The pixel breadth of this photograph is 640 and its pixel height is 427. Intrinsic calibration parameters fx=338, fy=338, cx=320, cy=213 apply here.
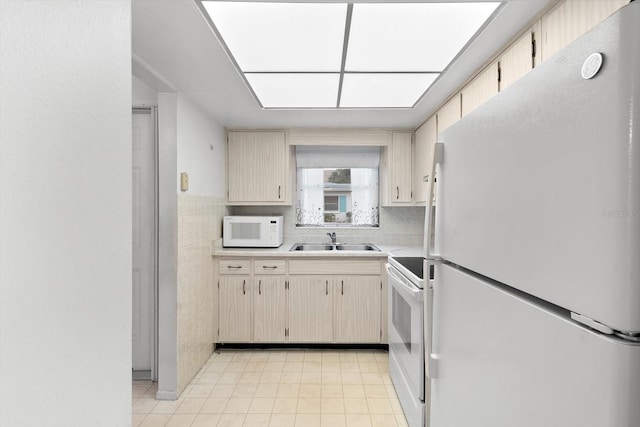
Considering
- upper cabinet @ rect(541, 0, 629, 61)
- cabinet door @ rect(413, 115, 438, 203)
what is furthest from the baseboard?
upper cabinet @ rect(541, 0, 629, 61)

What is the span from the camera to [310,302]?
10.1 feet

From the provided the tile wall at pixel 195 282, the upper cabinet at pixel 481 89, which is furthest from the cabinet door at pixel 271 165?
the upper cabinet at pixel 481 89

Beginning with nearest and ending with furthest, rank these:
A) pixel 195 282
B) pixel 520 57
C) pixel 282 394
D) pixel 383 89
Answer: pixel 520 57
pixel 383 89
pixel 282 394
pixel 195 282

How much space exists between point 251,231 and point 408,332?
179 centimetres

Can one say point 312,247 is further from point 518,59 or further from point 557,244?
point 557,244

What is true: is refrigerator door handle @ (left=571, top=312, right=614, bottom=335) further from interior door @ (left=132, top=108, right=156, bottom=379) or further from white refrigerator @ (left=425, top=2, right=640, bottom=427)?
interior door @ (left=132, top=108, right=156, bottom=379)

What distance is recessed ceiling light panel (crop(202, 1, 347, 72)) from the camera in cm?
137

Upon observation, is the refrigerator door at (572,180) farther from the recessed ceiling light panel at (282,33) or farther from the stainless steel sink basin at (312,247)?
the stainless steel sink basin at (312,247)

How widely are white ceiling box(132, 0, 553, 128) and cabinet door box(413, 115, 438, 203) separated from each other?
0.10 m

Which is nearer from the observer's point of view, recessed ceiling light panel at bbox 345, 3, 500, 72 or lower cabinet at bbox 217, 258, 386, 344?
recessed ceiling light panel at bbox 345, 3, 500, 72

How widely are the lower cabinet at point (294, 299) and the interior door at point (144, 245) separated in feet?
2.05

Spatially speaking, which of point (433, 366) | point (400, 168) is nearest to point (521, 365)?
point (433, 366)

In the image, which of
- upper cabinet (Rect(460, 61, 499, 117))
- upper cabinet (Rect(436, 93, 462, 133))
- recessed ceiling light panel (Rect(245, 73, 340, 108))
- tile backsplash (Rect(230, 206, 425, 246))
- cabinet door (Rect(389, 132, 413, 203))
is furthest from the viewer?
tile backsplash (Rect(230, 206, 425, 246))

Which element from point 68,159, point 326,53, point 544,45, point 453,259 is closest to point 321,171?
point 326,53
